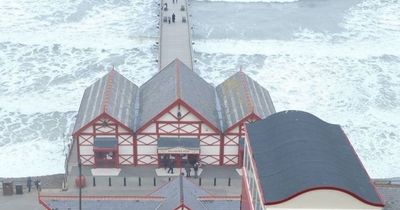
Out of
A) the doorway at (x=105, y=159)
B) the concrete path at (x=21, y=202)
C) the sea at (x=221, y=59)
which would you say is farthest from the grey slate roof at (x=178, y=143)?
the sea at (x=221, y=59)

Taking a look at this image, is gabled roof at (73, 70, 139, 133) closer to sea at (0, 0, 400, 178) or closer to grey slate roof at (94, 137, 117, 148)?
grey slate roof at (94, 137, 117, 148)

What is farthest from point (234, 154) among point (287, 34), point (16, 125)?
point (287, 34)

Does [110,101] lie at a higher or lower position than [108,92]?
lower

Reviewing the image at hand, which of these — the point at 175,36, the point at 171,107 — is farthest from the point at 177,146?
the point at 175,36

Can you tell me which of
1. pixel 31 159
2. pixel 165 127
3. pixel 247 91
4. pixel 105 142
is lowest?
pixel 31 159

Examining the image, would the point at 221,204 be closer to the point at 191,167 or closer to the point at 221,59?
the point at 191,167

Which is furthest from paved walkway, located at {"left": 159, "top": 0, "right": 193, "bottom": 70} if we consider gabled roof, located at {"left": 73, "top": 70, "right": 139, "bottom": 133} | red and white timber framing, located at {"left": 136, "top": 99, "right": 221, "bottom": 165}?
red and white timber framing, located at {"left": 136, "top": 99, "right": 221, "bottom": 165}

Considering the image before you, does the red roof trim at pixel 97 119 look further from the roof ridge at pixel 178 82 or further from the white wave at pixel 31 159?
the white wave at pixel 31 159
